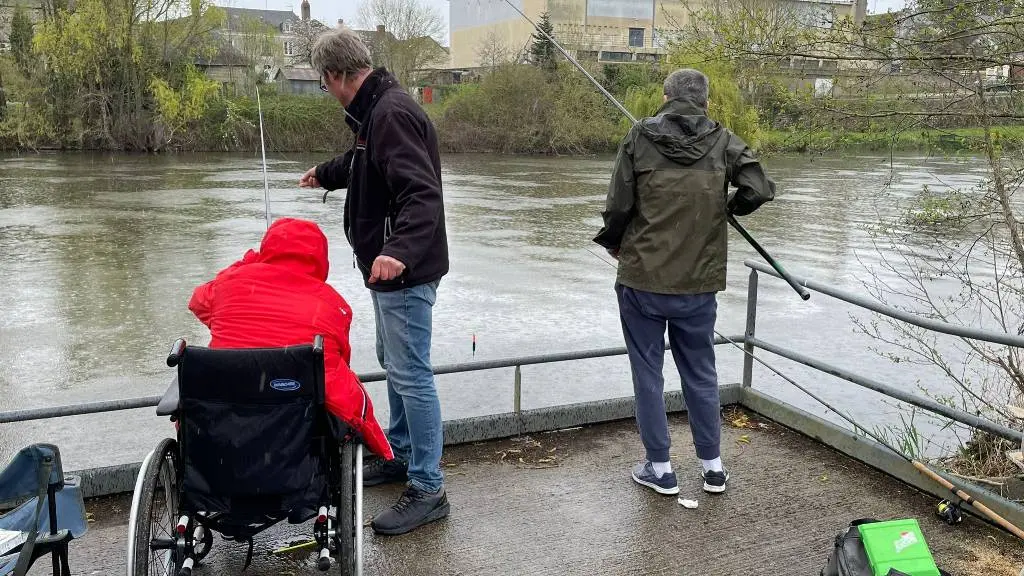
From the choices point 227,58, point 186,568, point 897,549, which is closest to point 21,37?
point 227,58

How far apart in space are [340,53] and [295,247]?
27.3 inches

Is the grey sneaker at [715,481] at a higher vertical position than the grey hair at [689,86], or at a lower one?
lower

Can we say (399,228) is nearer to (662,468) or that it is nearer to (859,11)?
(662,468)

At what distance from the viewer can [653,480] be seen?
3457 millimetres

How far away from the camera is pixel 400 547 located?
9.80ft

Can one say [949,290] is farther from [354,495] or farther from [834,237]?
[354,495]

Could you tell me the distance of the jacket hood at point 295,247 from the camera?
8.86 feet

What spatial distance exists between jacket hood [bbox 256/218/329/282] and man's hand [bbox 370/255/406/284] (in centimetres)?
17

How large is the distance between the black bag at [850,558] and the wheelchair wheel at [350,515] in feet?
4.50

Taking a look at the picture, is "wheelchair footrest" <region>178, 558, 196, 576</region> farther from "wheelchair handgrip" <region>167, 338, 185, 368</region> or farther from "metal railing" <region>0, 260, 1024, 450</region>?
"metal railing" <region>0, 260, 1024, 450</region>

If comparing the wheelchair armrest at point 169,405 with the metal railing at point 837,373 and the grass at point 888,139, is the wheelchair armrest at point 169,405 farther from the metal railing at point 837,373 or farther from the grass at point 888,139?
the grass at point 888,139

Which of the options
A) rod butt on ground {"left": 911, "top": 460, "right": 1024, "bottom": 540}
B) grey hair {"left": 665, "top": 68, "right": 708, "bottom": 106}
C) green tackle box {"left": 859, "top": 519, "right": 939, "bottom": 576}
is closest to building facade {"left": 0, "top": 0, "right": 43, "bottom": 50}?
grey hair {"left": 665, "top": 68, "right": 708, "bottom": 106}

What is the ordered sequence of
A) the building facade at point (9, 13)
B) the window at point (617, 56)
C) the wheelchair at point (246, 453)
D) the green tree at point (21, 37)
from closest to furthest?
the wheelchair at point (246, 453)
the green tree at point (21, 37)
the building facade at point (9, 13)
the window at point (617, 56)

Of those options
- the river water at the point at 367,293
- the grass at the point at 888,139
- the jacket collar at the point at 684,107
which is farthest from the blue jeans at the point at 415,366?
the grass at the point at 888,139
